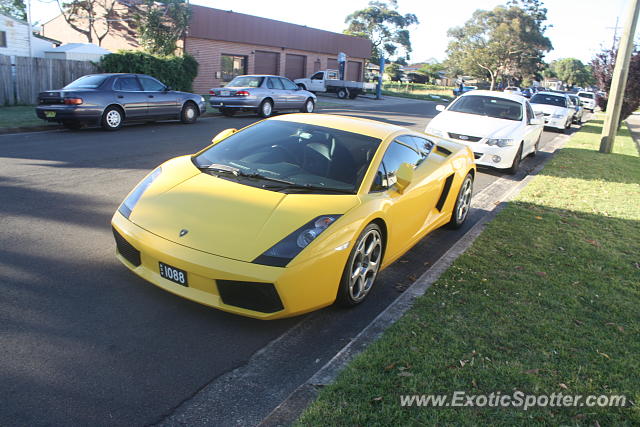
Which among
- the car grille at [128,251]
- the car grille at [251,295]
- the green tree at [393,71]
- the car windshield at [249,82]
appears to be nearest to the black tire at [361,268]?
the car grille at [251,295]

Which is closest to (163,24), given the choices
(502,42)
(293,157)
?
(293,157)

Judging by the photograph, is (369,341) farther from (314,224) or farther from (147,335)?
(147,335)

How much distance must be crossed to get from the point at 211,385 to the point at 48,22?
46.9 meters

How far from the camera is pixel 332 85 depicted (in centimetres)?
3594

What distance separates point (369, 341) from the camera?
359 cm

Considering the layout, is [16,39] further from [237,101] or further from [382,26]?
[382,26]

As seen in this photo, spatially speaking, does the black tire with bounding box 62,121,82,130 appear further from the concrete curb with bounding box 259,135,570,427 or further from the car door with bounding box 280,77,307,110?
the concrete curb with bounding box 259,135,570,427

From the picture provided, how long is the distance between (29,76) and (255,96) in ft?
25.6

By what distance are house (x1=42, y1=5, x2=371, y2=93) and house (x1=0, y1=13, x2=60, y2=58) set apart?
15.0 feet

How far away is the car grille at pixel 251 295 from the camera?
134 inches

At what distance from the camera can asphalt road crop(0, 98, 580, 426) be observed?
279 cm

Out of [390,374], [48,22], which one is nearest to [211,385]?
[390,374]

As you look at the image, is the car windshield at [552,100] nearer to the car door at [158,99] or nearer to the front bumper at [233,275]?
the car door at [158,99]

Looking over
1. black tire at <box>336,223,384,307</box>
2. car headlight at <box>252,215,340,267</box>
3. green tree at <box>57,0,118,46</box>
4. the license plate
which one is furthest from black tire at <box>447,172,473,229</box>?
green tree at <box>57,0,118,46</box>
